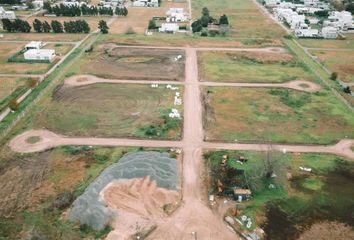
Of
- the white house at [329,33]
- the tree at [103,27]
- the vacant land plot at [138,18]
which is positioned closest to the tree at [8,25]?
the tree at [103,27]

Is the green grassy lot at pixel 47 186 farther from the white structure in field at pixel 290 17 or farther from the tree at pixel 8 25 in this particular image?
the white structure in field at pixel 290 17

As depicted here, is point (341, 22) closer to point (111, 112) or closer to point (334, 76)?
point (334, 76)

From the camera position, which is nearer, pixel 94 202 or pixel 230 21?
pixel 94 202

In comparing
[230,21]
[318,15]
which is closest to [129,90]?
[230,21]

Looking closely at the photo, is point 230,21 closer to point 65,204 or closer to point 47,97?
point 47,97

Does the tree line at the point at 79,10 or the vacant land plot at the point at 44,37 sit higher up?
the tree line at the point at 79,10

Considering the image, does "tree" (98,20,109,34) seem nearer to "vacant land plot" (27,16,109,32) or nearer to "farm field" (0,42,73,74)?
"vacant land plot" (27,16,109,32)
